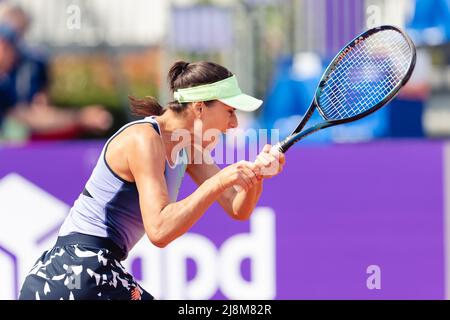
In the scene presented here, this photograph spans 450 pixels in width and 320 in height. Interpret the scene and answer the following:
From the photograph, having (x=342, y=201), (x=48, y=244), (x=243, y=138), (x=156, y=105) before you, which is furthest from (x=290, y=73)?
(x=156, y=105)

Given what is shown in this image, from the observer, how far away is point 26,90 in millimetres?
7684

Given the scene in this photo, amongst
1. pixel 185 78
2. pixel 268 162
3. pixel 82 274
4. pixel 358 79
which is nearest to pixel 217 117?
pixel 185 78

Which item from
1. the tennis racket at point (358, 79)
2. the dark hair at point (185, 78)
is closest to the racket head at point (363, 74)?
the tennis racket at point (358, 79)

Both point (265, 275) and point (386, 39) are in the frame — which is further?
point (265, 275)

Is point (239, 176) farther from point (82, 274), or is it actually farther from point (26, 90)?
point (26, 90)

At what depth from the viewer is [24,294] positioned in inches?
151

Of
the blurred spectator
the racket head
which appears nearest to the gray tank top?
the racket head

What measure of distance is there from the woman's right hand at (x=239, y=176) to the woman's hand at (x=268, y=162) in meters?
0.03

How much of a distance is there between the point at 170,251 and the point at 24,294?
7.27ft

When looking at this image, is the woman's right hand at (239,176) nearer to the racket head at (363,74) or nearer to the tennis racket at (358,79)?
the tennis racket at (358,79)

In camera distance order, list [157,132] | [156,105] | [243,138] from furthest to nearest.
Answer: [243,138] < [156,105] < [157,132]
